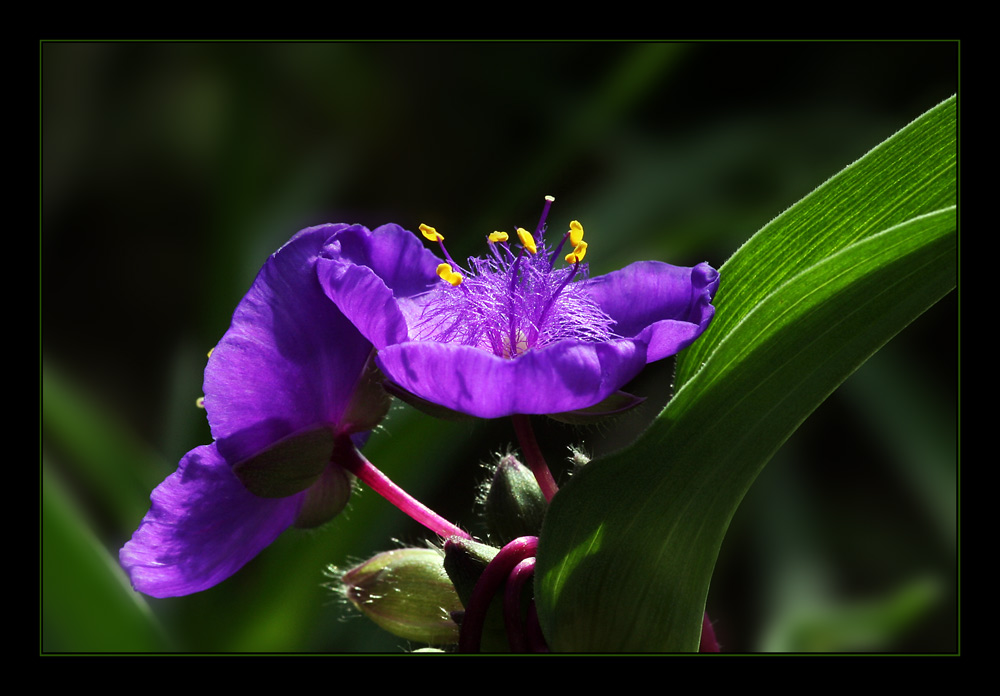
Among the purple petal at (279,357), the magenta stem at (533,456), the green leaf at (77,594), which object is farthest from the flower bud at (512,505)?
the green leaf at (77,594)

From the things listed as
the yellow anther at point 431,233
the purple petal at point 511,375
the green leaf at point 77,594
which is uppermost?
the yellow anther at point 431,233

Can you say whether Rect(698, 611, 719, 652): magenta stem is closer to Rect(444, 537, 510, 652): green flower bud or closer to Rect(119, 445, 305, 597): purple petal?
Rect(444, 537, 510, 652): green flower bud

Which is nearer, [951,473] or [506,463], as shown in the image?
[506,463]

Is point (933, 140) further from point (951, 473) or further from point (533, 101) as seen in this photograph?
point (533, 101)

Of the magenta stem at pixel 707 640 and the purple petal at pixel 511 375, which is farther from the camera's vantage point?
the magenta stem at pixel 707 640

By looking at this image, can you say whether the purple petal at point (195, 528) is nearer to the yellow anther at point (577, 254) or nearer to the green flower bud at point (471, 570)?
the green flower bud at point (471, 570)

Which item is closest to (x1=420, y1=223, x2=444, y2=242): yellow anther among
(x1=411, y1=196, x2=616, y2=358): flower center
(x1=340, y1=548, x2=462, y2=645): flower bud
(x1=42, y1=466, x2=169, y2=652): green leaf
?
(x1=411, y1=196, x2=616, y2=358): flower center

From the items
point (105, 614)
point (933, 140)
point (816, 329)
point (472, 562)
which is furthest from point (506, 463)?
point (105, 614)
